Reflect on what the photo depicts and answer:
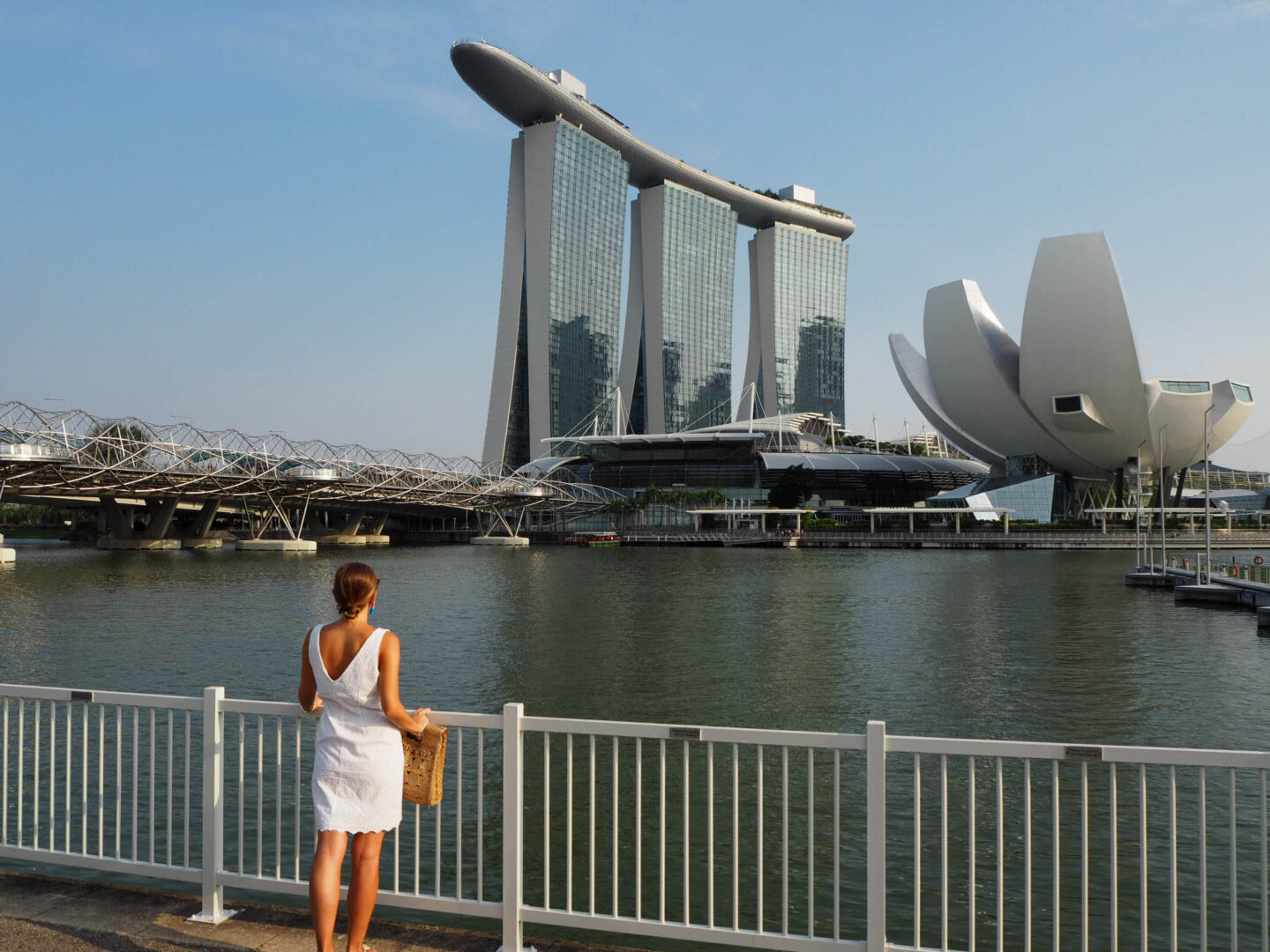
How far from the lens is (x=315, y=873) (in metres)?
4.31

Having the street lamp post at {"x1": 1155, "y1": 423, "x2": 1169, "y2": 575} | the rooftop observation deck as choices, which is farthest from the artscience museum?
the rooftop observation deck

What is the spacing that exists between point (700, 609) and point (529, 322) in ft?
301

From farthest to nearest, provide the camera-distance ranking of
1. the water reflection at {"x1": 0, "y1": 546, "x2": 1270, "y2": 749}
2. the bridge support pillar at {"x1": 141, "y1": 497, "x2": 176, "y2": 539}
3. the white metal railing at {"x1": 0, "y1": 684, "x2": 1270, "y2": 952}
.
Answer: the bridge support pillar at {"x1": 141, "y1": 497, "x2": 176, "y2": 539} < the water reflection at {"x1": 0, "y1": 546, "x2": 1270, "y2": 749} < the white metal railing at {"x1": 0, "y1": 684, "x2": 1270, "y2": 952}

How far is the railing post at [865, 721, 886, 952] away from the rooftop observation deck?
11945 cm

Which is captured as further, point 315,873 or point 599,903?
point 599,903

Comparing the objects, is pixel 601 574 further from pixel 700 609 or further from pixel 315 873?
pixel 315 873

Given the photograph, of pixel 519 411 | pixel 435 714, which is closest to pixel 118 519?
pixel 519 411

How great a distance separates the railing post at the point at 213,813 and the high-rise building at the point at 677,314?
12614 cm

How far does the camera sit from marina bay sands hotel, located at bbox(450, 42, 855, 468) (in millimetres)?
117312

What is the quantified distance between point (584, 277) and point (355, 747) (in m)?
119

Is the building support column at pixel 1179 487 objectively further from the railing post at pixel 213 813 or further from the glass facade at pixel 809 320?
the railing post at pixel 213 813

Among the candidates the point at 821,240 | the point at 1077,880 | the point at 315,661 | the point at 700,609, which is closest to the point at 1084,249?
the point at 700,609

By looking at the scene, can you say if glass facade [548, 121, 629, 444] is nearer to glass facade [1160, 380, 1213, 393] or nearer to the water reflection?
glass facade [1160, 380, 1213, 393]

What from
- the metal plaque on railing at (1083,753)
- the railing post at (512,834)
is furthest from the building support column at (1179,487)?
the railing post at (512,834)
